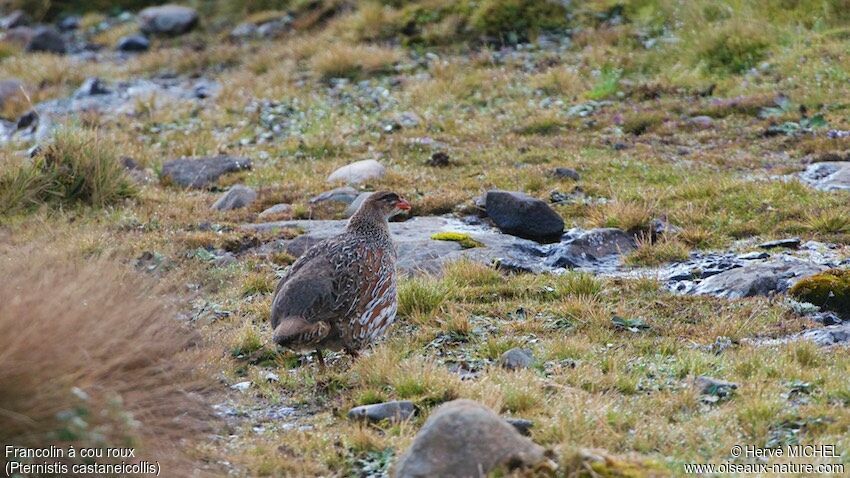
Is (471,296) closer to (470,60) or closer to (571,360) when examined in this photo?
(571,360)

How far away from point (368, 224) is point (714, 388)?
11.3 feet

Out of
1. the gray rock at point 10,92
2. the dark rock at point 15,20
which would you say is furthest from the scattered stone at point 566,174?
the dark rock at point 15,20

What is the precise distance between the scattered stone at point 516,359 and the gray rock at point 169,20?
803 inches

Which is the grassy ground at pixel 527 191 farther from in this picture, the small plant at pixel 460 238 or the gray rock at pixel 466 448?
the small plant at pixel 460 238

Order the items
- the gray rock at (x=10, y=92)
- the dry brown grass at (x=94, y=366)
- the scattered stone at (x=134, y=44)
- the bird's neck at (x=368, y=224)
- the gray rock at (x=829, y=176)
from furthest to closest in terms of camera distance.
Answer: the scattered stone at (x=134, y=44), the gray rock at (x=10, y=92), the gray rock at (x=829, y=176), the bird's neck at (x=368, y=224), the dry brown grass at (x=94, y=366)

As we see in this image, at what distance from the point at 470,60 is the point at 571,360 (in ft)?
41.5

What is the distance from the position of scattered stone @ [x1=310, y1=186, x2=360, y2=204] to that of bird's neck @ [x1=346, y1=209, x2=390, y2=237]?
422 cm

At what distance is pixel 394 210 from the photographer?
10797 mm

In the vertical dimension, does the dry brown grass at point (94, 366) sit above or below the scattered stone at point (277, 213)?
above

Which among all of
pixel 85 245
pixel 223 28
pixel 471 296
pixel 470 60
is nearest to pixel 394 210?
pixel 471 296

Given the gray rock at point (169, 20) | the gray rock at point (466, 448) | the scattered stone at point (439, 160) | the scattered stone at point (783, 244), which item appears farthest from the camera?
the gray rock at point (169, 20)

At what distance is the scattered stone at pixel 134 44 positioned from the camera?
27469mm

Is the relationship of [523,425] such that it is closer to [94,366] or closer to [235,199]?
[94,366]

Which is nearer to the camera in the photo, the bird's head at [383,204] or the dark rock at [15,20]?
the bird's head at [383,204]
